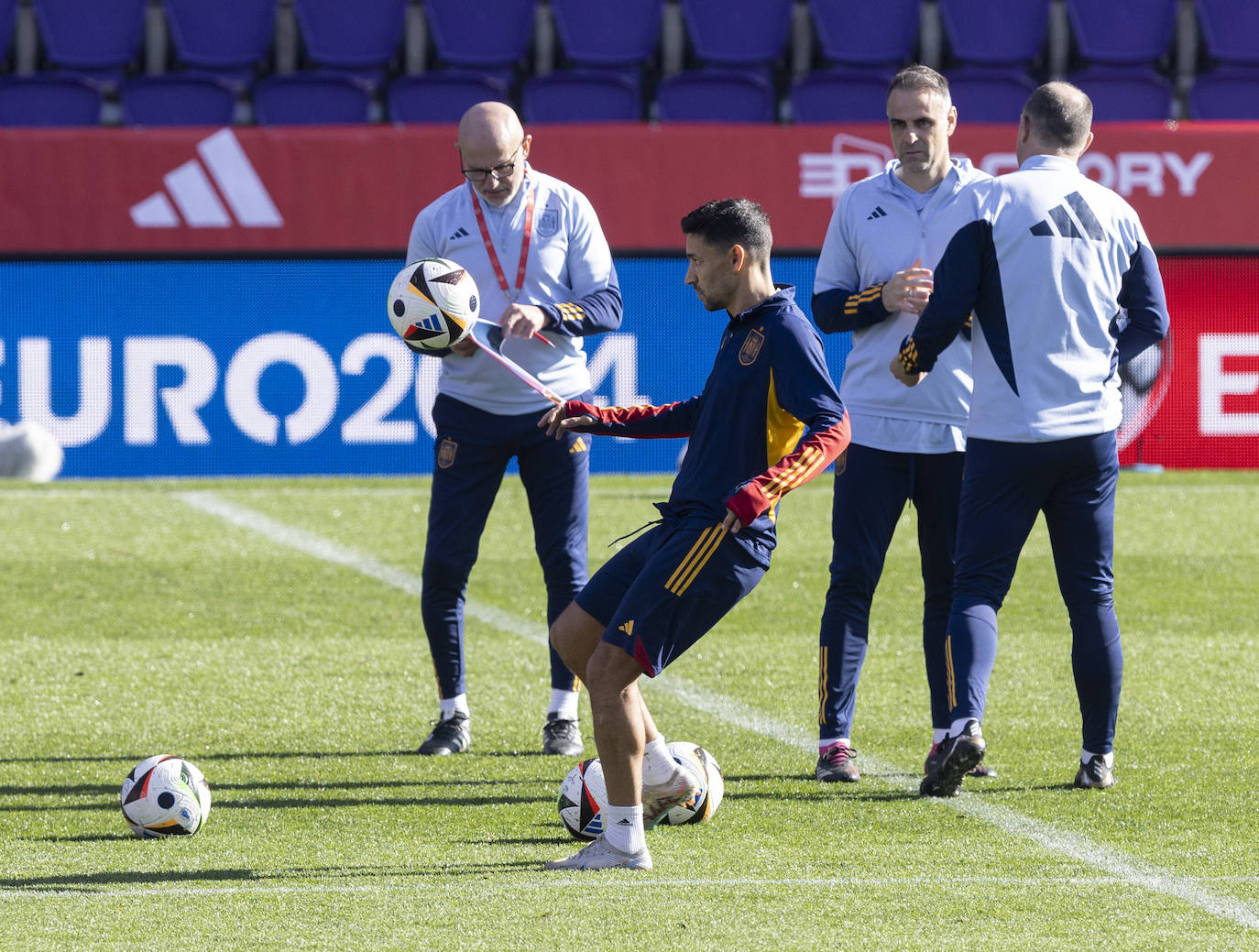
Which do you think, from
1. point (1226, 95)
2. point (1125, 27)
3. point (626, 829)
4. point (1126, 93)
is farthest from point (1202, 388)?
point (626, 829)

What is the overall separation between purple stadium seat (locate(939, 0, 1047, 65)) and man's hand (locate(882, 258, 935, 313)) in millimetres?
12195

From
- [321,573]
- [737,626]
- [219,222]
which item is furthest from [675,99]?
[737,626]

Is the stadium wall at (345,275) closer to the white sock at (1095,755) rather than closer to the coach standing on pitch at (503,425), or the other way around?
the coach standing on pitch at (503,425)

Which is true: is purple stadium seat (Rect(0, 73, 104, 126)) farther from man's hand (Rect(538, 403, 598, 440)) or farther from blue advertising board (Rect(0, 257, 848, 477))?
man's hand (Rect(538, 403, 598, 440))

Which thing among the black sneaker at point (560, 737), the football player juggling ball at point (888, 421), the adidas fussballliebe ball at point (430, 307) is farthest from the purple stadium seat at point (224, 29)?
the football player juggling ball at point (888, 421)

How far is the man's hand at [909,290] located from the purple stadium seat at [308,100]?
455 inches

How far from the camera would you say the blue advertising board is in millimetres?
13805

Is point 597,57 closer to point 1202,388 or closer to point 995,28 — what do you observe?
point 995,28

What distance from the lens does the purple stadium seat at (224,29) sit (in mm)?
16859

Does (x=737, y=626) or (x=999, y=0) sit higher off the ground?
(x=999, y=0)

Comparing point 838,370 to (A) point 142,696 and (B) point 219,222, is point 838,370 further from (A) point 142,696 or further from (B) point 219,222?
(A) point 142,696

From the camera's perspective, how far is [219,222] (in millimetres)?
14125

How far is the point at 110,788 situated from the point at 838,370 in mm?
8884

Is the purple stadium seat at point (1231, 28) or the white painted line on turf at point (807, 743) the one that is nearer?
the white painted line on turf at point (807, 743)
